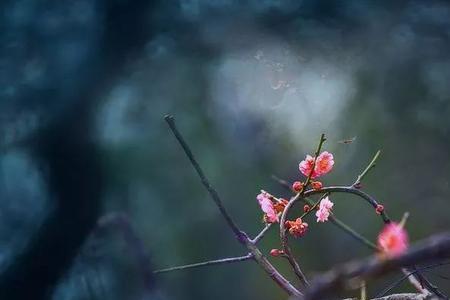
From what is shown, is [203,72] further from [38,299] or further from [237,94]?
[38,299]

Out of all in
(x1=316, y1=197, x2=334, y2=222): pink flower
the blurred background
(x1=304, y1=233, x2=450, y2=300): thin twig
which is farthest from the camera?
the blurred background

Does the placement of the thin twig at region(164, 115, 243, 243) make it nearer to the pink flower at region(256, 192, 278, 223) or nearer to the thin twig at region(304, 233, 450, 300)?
the pink flower at region(256, 192, 278, 223)

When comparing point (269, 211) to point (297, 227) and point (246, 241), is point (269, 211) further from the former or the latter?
point (246, 241)

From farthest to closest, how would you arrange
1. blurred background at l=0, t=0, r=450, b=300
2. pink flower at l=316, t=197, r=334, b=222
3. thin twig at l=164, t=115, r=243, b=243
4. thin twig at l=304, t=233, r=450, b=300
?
blurred background at l=0, t=0, r=450, b=300 < pink flower at l=316, t=197, r=334, b=222 < thin twig at l=164, t=115, r=243, b=243 < thin twig at l=304, t=233, r=450, b=300

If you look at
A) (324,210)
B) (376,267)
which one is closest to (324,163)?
(324,210)

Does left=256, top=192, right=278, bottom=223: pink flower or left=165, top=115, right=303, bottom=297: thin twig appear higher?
left=256, top=192, right=278, bottom=223: pink flower

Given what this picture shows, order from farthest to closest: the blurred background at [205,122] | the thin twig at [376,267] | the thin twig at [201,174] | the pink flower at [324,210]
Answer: the blurred background at [205,122], the pink flower at [324,210], the thin twig at [201,174], the thin twig at [376,267]

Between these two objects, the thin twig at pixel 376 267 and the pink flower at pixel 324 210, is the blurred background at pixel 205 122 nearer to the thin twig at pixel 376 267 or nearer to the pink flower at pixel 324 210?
the pink flower at pixel 324 210

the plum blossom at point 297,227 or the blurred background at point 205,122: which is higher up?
the blurred background at point 205,122

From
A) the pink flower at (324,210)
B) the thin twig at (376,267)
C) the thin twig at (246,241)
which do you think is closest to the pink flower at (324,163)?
the pink flower at (324,210)

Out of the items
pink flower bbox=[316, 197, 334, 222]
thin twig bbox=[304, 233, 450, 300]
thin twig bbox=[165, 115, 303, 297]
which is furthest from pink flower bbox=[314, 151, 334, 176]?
thin twig bbox=[304, 233, 450, 300]
